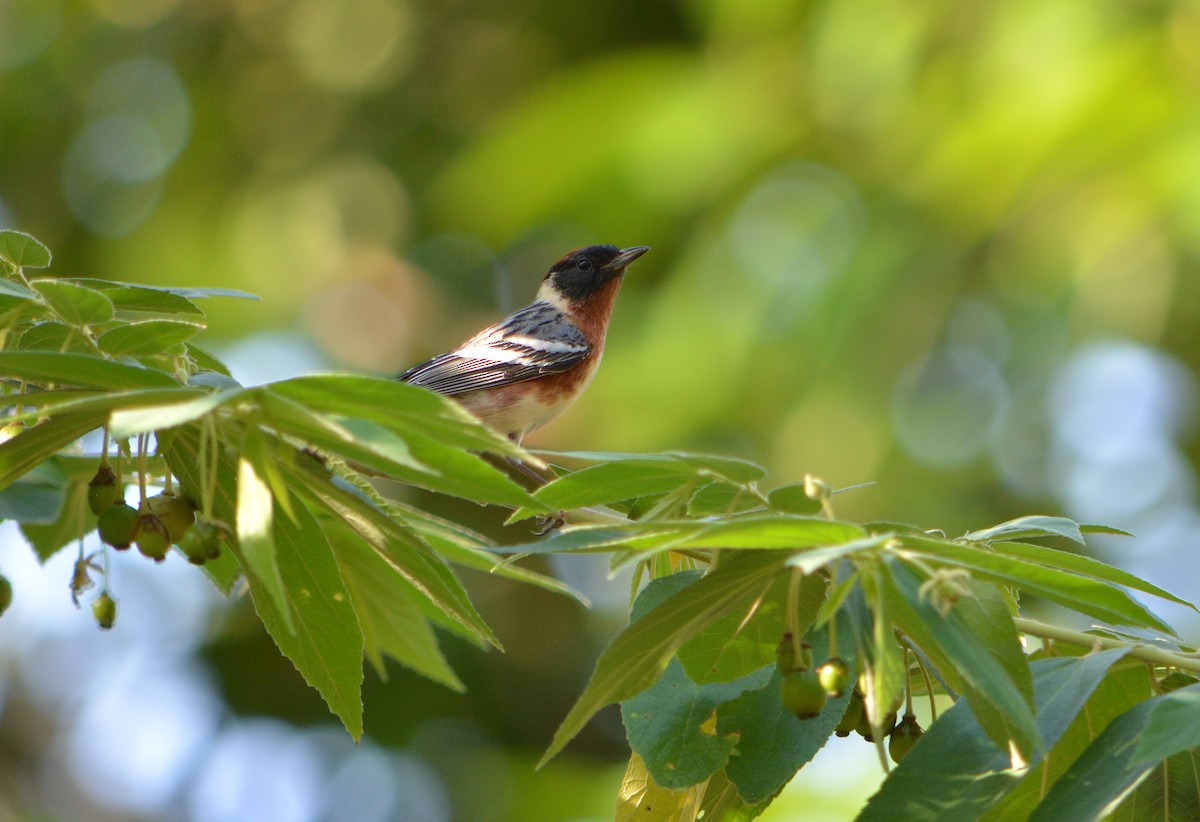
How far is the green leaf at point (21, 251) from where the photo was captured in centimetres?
242

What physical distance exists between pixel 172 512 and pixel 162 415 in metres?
0.71

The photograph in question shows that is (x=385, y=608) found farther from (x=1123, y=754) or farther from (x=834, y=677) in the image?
(x=1123, y=754)

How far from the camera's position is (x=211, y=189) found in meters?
13.0

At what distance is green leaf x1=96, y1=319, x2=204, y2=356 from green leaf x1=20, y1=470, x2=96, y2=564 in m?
0.88

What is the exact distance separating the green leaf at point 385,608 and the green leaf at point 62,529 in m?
0.75

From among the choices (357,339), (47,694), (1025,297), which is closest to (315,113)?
(357,339)

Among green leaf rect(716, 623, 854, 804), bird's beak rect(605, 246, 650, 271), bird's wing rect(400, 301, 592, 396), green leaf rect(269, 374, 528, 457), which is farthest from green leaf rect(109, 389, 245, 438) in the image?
bird's beak rect(605, 246, 650, 271)

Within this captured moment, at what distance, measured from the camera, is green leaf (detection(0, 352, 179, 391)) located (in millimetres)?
1924

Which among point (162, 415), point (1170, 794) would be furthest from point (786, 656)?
point (162, 415)

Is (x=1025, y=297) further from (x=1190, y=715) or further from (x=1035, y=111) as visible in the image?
(x=1190, y=715)

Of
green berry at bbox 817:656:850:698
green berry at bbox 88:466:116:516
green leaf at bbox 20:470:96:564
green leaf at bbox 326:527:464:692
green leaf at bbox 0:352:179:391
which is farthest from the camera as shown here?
green leaf at bbox 20:470:96:564

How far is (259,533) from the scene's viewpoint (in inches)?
68.3

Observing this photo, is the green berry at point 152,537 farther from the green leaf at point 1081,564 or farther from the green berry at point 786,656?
the green leaf at point 1081,564

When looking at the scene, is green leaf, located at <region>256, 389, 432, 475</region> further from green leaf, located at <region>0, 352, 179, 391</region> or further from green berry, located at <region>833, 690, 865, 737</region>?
green berry, located at <region>833, 690, 865, 737</region>
